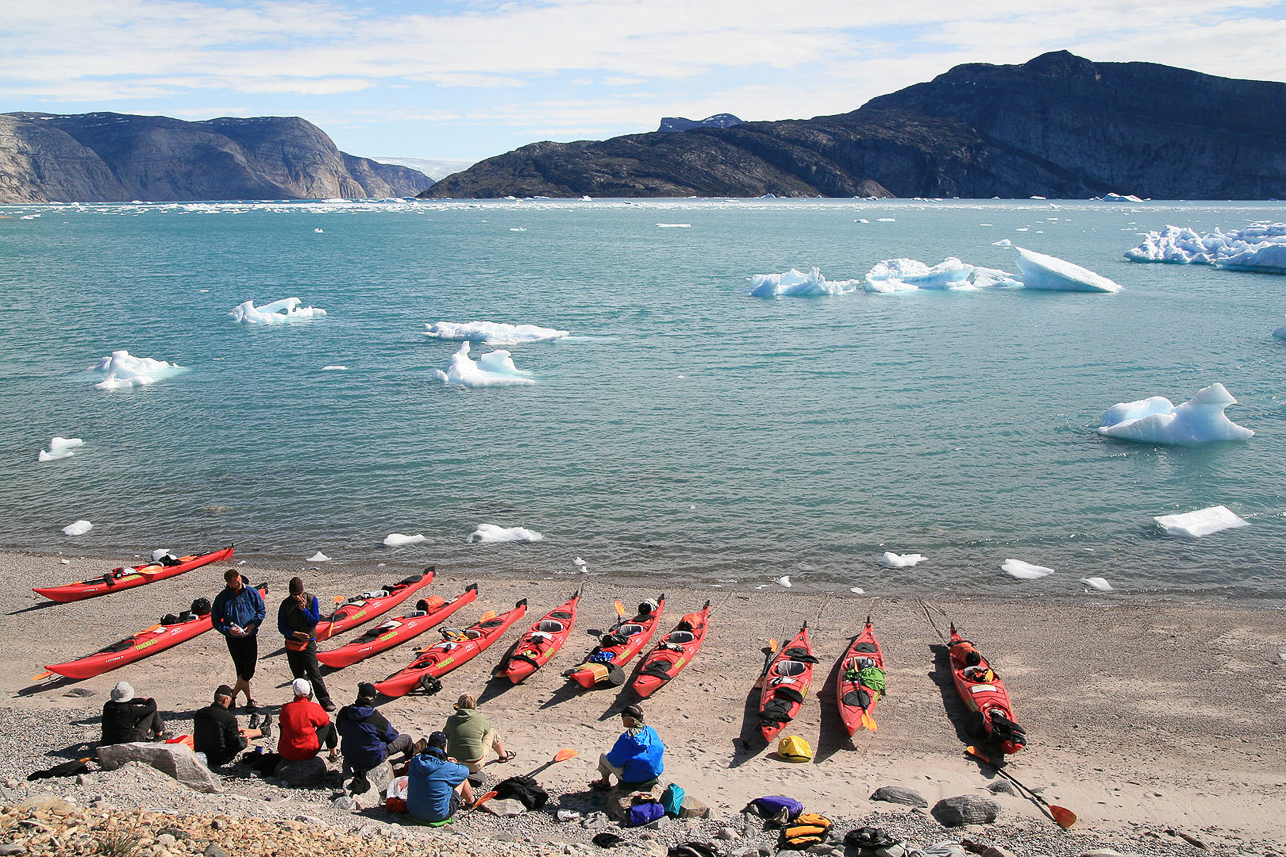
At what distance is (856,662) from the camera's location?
11.6 metres

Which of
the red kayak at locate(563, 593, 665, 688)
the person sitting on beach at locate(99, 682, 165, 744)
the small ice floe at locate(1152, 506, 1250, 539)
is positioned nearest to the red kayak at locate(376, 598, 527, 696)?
the red kayak at locate(563, 593, 665, 688)

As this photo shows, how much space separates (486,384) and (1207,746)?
2256cm

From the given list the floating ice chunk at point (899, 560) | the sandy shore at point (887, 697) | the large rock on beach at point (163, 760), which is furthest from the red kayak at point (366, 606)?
the floating ice chunk at point (899, 560)

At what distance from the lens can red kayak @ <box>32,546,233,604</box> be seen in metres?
14.1

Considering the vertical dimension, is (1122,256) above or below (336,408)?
above

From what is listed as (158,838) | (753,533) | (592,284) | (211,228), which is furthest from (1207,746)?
(211,228)

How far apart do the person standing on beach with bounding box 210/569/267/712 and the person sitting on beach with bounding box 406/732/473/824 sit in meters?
3.27

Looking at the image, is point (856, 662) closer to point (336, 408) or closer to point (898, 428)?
point (898, 428)

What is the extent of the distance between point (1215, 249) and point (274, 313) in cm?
6755

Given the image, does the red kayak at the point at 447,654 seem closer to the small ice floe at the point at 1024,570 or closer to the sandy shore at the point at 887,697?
the sandy shore at the point at 887,697

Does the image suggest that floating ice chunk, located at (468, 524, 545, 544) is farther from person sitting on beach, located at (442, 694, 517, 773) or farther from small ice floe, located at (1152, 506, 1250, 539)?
small ice floe, located at (1152, 506, 1250, 539)

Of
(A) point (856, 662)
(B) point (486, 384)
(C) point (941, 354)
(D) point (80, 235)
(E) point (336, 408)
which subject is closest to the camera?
(A) point (856, 662)

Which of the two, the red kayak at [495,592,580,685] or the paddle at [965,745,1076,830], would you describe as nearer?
the paddle at [965,745,1076,830]

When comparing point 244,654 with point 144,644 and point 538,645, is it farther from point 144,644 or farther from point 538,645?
point 538,645
